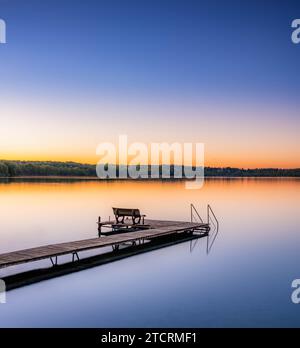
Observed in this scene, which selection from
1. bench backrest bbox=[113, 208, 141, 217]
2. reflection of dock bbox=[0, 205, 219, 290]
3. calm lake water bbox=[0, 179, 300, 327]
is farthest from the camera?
bench backrest bbox=[113, 208, 141, 217]

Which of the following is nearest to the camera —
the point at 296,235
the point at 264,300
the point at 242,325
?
the point at 242,325

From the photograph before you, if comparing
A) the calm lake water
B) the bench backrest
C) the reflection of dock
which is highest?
the bench backrest

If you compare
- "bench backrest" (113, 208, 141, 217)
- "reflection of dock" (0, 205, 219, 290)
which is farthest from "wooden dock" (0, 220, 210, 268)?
"bench backrest" (113, 208, 141, 217)

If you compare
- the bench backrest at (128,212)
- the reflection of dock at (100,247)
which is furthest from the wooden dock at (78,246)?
the bench backrest at (128,212)

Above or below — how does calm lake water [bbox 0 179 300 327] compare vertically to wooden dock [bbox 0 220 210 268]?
below

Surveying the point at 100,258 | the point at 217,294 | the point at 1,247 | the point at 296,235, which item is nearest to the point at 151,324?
the point at 217,294

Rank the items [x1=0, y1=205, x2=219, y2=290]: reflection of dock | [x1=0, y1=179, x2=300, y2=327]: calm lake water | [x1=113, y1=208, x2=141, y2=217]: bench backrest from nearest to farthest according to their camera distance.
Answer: [x1=0, y1=179, x2=300, y2=327]: calm lake water → [x1=0, y1=205, x2=219, y2=290]: reflection of dock → [x1=113, y1=208, x2=141, y2=217]: bench backrest

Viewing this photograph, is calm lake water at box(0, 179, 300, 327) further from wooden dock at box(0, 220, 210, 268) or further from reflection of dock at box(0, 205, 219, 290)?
wooden dock at box(0, 220, 210, 268)

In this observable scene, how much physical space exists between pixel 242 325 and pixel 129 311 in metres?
2.76

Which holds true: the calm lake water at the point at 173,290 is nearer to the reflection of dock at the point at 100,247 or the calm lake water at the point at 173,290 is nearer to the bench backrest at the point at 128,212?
the reflection of dock at the point at 100,247

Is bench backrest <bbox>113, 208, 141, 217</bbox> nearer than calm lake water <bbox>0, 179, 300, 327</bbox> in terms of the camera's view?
No

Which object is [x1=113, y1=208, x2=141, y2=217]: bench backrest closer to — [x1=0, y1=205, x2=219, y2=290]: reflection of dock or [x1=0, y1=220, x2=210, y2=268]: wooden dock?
[x1=0, y1=205, x2=219, y2=290]: reflection of dock

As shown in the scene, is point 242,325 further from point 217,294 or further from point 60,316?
point 60,316
